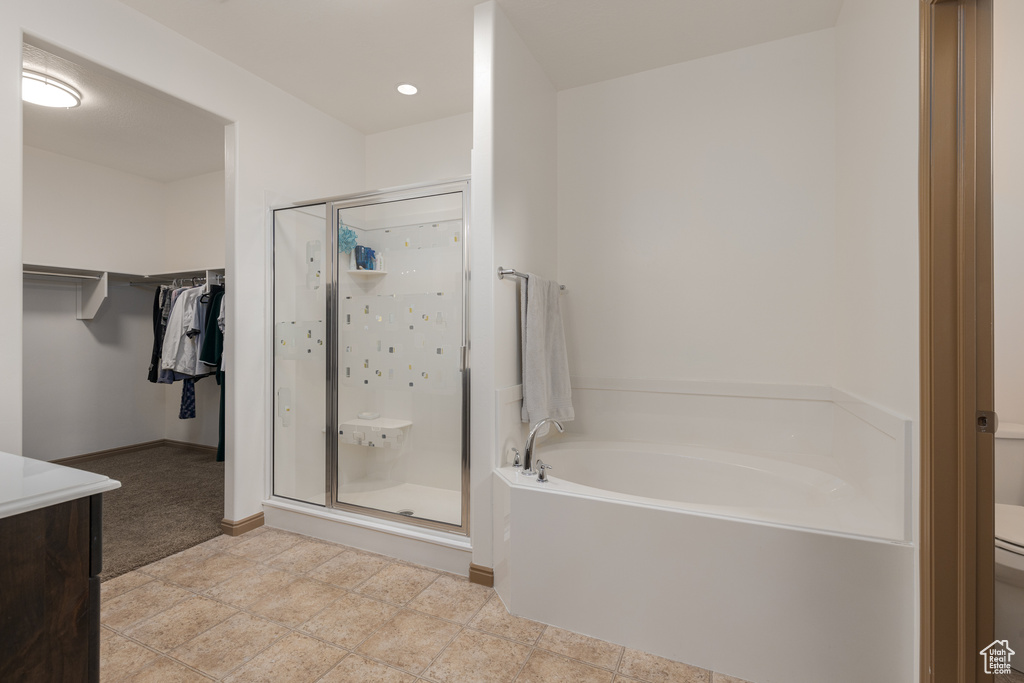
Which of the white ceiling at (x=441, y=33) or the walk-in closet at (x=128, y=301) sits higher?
the white ceiling at (x=441, y=33)

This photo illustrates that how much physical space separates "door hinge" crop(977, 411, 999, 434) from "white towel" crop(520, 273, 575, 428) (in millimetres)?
1552

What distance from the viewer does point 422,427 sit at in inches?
97.0

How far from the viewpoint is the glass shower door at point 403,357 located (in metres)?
2.35

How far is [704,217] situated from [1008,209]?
155 cm

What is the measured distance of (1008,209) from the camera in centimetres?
114

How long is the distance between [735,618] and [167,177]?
18.2 ft

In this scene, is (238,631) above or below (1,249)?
below

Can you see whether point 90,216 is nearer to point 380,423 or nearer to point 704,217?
point 380,423

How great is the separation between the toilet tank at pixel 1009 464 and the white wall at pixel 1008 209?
0.10 feet

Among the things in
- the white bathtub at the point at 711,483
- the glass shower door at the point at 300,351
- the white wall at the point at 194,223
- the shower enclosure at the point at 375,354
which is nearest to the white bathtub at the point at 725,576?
the white bathtub at the point at 711,483

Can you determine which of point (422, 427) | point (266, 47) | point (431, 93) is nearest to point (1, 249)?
point (266, 47)

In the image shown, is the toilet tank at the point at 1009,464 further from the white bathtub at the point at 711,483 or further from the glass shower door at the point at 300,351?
the glass shower door at the point at 300,351

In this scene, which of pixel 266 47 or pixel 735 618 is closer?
pixel 735 618

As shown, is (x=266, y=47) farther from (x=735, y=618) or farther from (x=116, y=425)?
(x=116, y=425)
